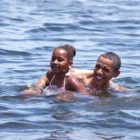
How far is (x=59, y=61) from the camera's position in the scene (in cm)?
896

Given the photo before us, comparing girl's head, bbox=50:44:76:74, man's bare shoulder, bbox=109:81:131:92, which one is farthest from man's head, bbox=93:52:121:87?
girl's head, bbox=50:44:76:74

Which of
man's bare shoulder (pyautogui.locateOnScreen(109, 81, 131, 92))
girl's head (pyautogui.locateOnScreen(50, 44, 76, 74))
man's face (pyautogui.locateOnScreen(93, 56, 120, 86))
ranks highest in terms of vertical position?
girl's head (pyautogui.locateOnScreen(50, 44, 76, 74))

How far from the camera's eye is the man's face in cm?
920

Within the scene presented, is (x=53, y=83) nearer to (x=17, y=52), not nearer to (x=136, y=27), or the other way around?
(x=17, y=52)

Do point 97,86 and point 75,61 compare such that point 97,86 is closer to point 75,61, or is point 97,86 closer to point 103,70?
point 103,70

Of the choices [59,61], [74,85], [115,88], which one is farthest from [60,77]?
[115,88]

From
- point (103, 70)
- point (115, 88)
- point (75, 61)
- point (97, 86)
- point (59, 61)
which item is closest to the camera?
point (59, 61)

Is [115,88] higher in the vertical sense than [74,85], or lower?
lower

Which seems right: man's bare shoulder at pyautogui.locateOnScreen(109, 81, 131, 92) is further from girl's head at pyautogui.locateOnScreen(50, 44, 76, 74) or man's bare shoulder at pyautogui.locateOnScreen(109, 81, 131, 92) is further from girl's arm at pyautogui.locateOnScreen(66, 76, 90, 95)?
girl's head at pyautogui.locateOnScreen(50, 44, 76, 74)

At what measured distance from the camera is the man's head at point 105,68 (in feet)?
30.2

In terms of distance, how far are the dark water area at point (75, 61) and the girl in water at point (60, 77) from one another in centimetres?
24

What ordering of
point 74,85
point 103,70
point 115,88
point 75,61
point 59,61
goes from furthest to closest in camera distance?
point 75,61
point 115,88
point 103,70
point 74,85
point 59,61

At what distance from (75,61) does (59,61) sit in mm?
3861

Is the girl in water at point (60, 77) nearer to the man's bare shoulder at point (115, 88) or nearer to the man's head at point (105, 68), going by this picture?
the man's head at point (105, 68)
